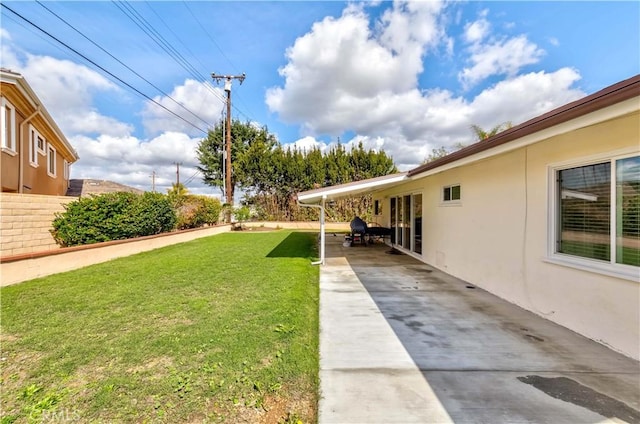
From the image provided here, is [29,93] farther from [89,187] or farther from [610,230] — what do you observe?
[89,187]

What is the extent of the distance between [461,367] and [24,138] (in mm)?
14906

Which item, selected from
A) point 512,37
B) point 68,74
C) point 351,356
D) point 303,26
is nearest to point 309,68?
point 303,26

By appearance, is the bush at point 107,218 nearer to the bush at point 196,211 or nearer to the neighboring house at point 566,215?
the bush at point 196,211

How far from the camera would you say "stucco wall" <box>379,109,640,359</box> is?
372 cm

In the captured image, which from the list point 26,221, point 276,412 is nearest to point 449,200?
point 276,412

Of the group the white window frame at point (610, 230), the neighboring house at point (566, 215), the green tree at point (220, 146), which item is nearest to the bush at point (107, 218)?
the neighboring house at point (566, 215)

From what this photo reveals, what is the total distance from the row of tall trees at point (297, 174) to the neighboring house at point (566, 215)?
18450 mm

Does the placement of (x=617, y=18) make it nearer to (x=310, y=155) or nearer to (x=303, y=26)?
(x=303, y=26)

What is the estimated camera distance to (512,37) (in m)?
10.3

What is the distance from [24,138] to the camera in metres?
10.8

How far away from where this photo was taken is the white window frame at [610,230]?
12.0ft

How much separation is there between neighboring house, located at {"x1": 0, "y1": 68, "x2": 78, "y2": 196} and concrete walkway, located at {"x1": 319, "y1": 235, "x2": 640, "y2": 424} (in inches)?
425

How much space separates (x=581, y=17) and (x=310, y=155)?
66.5ft

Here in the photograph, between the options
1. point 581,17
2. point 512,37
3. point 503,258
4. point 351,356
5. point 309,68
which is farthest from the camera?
point 309,68
